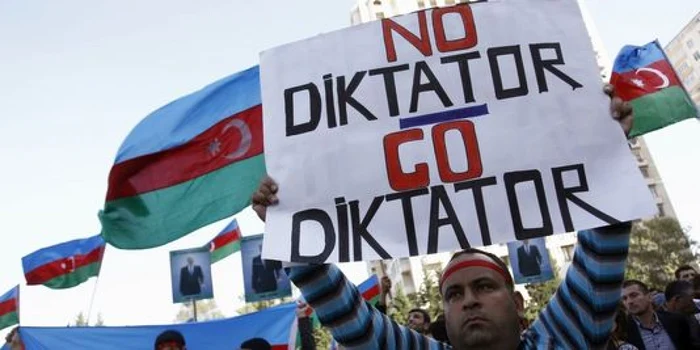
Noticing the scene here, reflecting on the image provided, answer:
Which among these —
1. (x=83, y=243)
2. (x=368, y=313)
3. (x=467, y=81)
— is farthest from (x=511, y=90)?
(x=83, y=243)

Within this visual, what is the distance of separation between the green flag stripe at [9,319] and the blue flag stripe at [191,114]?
7631 millimetres

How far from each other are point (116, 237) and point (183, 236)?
51cm

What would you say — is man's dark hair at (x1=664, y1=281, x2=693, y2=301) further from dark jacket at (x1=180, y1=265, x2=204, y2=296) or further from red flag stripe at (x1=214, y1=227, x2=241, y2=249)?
red flag stripe at (x1=214, y1=227, x2=241, y2=249)

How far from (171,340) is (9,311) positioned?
5.80m

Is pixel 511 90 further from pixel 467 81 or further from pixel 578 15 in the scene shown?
pixel 578 15

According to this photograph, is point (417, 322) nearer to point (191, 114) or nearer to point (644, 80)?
point (191, 114)

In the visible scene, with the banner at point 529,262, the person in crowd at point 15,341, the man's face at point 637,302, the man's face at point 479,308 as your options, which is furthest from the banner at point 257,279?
the man's face at point 479,308

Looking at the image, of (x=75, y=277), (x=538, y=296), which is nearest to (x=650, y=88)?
(x=75, y=277)

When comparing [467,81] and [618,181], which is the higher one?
[467,81]

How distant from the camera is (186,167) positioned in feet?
15.9

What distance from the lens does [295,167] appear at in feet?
7.47

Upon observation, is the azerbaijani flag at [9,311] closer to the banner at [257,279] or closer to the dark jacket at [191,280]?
the dark jacket at [191,280]

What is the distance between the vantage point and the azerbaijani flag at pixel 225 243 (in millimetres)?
11445

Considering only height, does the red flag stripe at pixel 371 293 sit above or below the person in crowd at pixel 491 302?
above
